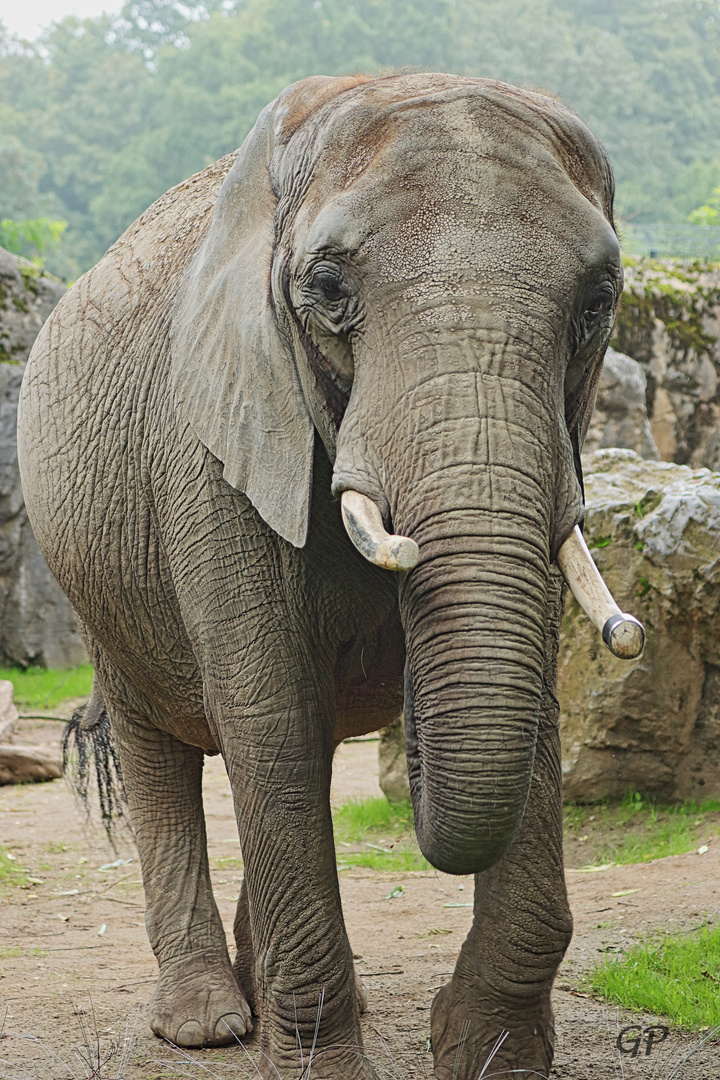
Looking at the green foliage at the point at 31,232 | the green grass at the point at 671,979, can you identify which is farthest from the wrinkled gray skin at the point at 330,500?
the green foliage at the point at 31,232

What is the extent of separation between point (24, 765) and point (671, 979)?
19.8 feet

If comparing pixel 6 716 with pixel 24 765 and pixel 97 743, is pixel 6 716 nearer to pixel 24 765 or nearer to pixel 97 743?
pixel 24 765

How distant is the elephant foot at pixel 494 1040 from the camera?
3625 millimetres

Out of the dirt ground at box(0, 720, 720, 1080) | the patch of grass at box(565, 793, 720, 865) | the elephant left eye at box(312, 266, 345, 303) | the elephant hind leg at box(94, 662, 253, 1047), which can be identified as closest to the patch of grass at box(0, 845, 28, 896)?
the dirt ground at box(0, 720, 720, 1080)

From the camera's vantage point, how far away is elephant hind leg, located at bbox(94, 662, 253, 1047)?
473 cm

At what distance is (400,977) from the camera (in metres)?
5.16

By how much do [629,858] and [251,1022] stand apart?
2780 millimetres

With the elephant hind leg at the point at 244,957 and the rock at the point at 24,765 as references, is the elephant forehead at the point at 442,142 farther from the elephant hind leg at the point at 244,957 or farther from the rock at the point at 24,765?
the rock at the point at 24,765

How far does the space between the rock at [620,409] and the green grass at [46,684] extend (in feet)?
17.7

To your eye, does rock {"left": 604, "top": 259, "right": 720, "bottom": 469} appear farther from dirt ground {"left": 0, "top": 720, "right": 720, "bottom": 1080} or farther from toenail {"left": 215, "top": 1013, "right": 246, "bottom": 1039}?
toenail {"left": 215, "top": 1013, "right": 246, "bottom": 1039}

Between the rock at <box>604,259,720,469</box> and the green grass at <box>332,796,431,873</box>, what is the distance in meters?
7.26

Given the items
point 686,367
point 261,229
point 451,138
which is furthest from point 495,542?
point 686,367

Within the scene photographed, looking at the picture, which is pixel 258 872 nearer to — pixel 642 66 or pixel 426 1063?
pixel 426 1063

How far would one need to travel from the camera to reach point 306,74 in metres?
70.1
